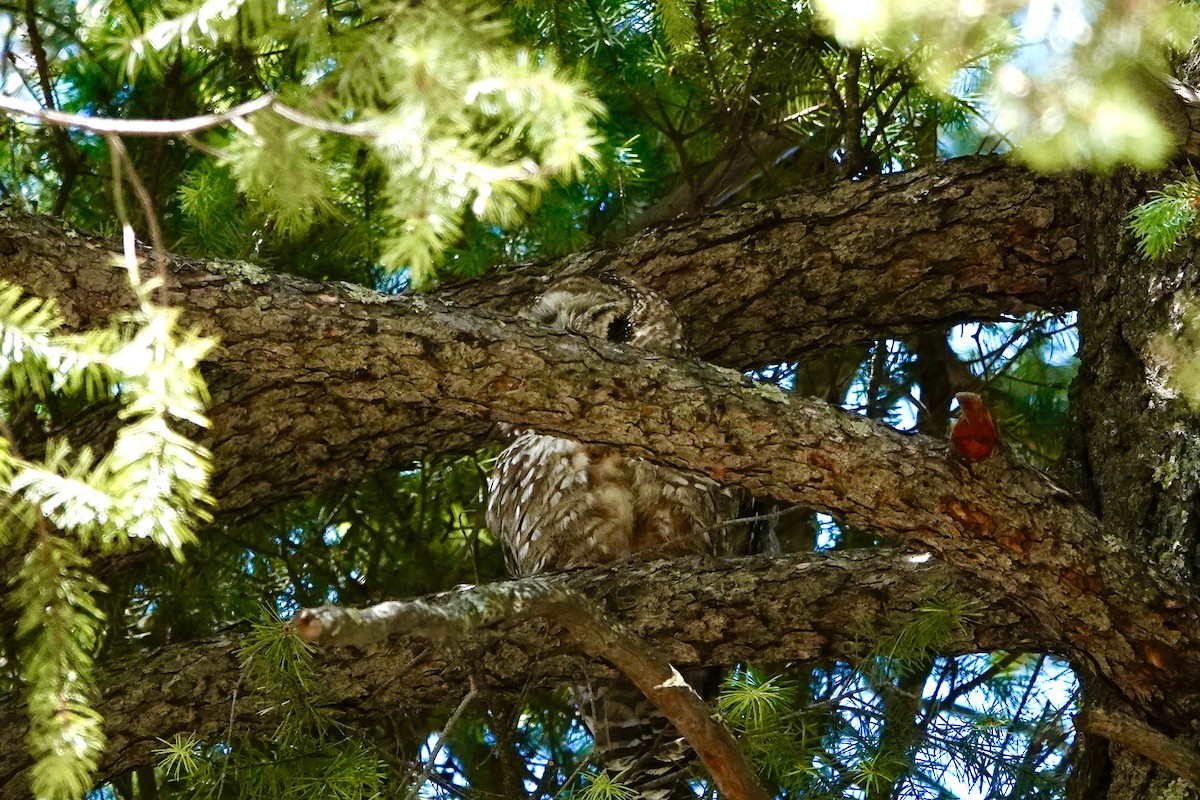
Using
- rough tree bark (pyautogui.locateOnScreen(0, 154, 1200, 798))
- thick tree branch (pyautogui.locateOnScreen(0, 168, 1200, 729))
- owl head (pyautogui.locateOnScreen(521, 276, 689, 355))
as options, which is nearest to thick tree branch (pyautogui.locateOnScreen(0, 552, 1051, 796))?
rough tree bark (pyautogui.locateOnScreen(0, 154, 1200, 798))

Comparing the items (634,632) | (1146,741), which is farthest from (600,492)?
(1146,741)

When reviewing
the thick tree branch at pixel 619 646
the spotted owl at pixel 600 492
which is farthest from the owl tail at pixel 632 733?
the thick tree branch at pixel 619 646

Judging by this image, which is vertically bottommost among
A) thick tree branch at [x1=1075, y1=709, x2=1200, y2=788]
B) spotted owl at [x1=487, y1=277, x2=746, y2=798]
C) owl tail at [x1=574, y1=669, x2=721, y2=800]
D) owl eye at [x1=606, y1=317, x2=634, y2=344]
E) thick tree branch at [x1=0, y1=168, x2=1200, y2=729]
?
thick tree branch at [x1=1075, y1=709, x2=1200, y2=788]

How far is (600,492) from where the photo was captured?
3.06 m

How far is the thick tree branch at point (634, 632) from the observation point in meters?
2.37

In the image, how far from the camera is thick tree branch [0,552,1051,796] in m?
2.37

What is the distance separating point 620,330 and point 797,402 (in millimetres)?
998

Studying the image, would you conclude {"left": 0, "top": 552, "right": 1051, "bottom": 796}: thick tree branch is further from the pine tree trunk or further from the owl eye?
A: the owl eye

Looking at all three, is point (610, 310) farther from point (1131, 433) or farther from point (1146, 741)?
point (1146, 741)

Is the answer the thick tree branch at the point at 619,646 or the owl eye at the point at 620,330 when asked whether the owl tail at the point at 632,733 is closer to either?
the thick tree branch at the point at 619,646

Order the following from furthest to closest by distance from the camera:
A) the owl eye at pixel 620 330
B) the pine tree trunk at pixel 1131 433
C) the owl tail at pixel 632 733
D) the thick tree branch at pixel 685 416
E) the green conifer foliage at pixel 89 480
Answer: the owl eye at pixel 620 330 < the owl tail at pixel 632 733 < the pine tree trunk at pixel 1131 433 < the thick tree branch at pixel 685 416 < the green conifer foliage at pixel 89 480

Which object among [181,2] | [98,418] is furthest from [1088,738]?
[98,418]

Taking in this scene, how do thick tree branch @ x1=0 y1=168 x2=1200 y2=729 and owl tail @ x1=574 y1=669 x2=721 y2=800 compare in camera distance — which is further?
owl tail @ x1=574 y1=669 x2=721 y2=800

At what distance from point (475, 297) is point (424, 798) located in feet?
4.03
